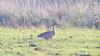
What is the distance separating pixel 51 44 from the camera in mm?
12375

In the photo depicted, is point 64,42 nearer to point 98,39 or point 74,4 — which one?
point 98,39

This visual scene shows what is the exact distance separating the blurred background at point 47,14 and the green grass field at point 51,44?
1480mm

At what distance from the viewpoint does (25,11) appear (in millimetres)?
18688

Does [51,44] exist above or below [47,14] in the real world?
below

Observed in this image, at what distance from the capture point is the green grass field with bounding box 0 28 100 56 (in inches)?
432

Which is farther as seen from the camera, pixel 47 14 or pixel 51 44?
pixel 47 14

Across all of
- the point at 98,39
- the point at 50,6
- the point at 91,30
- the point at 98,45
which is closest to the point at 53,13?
the point at 50,6

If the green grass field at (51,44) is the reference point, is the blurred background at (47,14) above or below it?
above

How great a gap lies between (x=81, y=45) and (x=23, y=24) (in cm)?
535

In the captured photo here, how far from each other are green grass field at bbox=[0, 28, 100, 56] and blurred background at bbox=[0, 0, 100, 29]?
1.48 meters

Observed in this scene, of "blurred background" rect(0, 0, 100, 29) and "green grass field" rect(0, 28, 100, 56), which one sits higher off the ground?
"blurred background" rect(0, 0, 100, 29)

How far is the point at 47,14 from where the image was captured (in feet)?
61.0

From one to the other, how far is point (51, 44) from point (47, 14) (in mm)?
6324

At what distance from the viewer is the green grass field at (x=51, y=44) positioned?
11.0m
